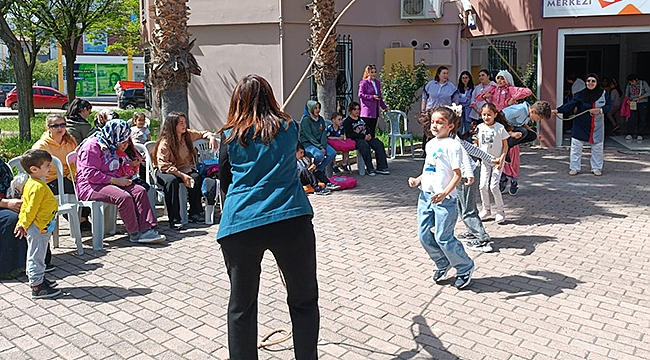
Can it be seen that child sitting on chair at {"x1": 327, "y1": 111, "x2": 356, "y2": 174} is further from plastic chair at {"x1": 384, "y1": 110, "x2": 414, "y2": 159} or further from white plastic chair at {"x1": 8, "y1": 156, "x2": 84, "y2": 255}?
white plastic chair at {"x1": 8, "y1": 156, "x2": 84, "y2": 255}

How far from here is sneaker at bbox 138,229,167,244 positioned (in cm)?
677

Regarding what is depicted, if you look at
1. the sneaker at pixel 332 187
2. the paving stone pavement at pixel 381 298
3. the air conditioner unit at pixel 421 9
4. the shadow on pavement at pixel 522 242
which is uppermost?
the air conditioner unit at pixel 421 9

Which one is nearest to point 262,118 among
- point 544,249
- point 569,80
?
point 544,249

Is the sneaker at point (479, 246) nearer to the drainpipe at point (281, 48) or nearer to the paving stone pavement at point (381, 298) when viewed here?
the paving stone pavement at point (381, 298)

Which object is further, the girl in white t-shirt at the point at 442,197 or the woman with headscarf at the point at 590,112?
the woman with headscarf at the point at 590,112

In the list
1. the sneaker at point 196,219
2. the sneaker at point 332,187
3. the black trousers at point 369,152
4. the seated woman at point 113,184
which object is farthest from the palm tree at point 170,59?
the seated woman at point 113,184

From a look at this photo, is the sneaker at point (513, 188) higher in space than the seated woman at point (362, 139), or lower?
lower

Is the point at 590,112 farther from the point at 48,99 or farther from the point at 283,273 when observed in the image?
the point at 48,99

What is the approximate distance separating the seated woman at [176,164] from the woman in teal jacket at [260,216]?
161 inches

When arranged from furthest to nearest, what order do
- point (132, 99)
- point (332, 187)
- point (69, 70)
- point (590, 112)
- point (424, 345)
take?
point (132, 99), point (69, 70), point (590, 112), point (332, 187), point (424, 345)

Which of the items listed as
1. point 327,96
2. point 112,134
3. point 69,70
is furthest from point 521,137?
point 69,70

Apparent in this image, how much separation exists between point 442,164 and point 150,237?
10.8ft

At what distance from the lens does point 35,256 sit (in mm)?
5145

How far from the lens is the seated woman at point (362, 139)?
11031mm
